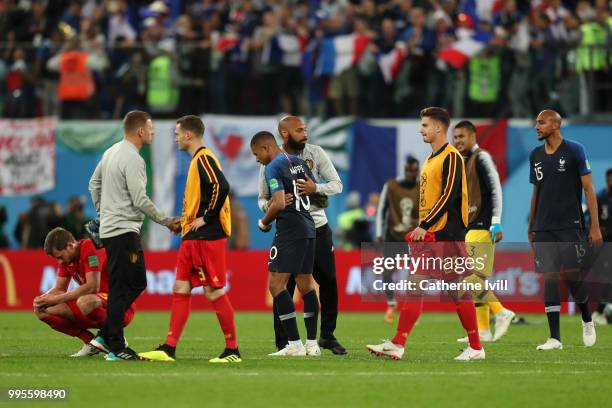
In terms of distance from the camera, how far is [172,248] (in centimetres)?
2673

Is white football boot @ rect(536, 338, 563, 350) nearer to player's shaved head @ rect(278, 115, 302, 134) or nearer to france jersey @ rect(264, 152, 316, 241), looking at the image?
france jersey @ rect(264, 152, 316, 241)

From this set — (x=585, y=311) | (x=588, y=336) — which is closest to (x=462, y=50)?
(x=585, y=311)

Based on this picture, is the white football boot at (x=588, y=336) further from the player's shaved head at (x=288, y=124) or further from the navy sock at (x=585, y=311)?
the player's shaved head at (x=288, y=124)

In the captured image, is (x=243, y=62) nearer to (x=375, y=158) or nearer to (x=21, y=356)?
(x=375, y=158)

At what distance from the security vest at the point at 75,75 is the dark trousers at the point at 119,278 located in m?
15.4

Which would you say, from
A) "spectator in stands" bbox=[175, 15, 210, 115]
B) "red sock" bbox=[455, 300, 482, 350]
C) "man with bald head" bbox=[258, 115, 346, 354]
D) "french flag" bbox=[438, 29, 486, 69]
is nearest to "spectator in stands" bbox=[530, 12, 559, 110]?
"french flag" bbox=[438, 29, 486, 69]

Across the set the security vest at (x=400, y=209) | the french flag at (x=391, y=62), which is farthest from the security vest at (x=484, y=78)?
the security vest at (x=400, y=209)

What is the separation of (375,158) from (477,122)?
2.29 metres

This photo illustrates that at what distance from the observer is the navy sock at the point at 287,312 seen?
40.3ft

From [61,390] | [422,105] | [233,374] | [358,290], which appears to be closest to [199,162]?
[233,374]

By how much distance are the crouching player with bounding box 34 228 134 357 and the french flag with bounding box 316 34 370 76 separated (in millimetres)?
13874

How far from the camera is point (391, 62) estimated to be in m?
25.8

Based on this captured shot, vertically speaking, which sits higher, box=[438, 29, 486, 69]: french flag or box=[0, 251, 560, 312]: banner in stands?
box=[438, 29, 486, 69]: french flag

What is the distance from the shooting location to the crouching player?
12.3 metres
